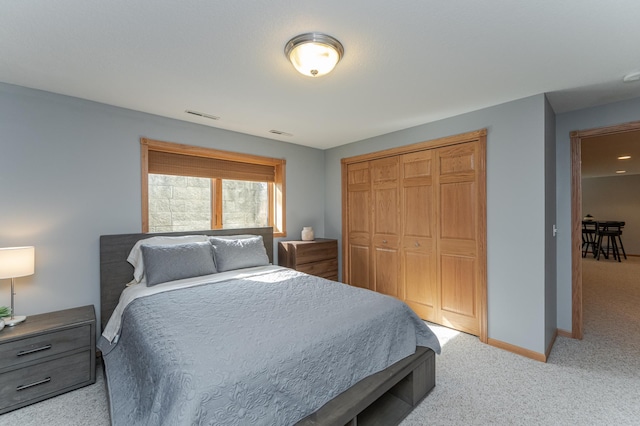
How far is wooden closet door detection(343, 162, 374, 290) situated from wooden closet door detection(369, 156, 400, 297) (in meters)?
0.11

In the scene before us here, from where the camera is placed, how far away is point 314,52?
1.74 metres

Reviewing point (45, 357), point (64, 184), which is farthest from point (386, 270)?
point (64, 184)

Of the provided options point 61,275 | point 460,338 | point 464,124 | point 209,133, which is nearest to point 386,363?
point 460,338

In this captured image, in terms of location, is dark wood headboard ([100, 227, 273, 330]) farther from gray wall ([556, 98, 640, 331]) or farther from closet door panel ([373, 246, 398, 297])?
gray wall ([556, 98, 640, 331])

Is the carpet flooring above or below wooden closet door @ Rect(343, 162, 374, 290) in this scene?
below

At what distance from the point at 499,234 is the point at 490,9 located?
210 cm

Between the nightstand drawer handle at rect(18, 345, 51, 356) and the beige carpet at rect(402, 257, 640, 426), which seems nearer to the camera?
the beige carpet at rect(402, 257, 640, 426)

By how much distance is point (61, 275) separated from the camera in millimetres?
2521

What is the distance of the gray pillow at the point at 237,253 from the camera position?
119 inches

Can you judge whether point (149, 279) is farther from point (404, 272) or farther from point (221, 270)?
point (404, 272)

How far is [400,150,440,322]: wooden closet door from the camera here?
3.40 metres

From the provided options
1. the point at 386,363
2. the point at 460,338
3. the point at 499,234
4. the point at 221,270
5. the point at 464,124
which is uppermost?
the point at 464,124

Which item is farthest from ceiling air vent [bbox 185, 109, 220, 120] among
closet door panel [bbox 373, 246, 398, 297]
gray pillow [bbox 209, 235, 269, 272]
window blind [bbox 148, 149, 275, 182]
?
closet door panel [bbox 373, 246, 398, 297]

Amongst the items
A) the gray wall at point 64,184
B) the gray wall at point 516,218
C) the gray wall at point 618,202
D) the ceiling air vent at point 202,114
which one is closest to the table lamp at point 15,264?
the gray wall at point 64,184
